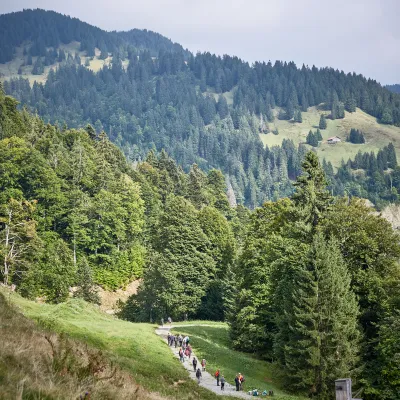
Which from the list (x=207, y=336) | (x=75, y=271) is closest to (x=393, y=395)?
(x=207, y=336)

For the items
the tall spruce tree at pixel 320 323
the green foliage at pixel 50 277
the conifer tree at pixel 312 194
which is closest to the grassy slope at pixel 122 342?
the tall spruce tree at pixel 320 323

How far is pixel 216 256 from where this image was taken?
7862 cm

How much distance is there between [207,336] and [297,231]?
53.9 feet

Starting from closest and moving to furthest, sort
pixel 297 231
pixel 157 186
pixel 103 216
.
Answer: pixel 297 231 → pixel 103 216 → pixel 157 186

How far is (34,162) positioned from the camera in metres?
74.8

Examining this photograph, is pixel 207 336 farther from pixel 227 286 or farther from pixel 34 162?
pixel 34 162

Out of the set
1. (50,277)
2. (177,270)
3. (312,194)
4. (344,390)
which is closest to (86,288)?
(50,277)

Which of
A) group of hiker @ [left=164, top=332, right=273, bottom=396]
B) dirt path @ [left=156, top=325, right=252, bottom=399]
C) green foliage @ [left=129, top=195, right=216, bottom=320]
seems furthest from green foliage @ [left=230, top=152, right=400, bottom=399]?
green foliage @ [left=129, top=195, right=216, bottom=320]

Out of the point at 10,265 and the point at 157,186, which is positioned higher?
the point at 157,186

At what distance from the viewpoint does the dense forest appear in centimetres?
3919

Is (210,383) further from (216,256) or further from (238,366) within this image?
(216,256)

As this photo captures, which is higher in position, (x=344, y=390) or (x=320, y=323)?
(x=344, y=390)

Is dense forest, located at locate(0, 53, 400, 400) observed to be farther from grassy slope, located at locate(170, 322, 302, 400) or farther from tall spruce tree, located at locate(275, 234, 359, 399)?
grassy slope, located at locate(170, 322, 302, 400)

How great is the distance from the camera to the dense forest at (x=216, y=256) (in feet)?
129
